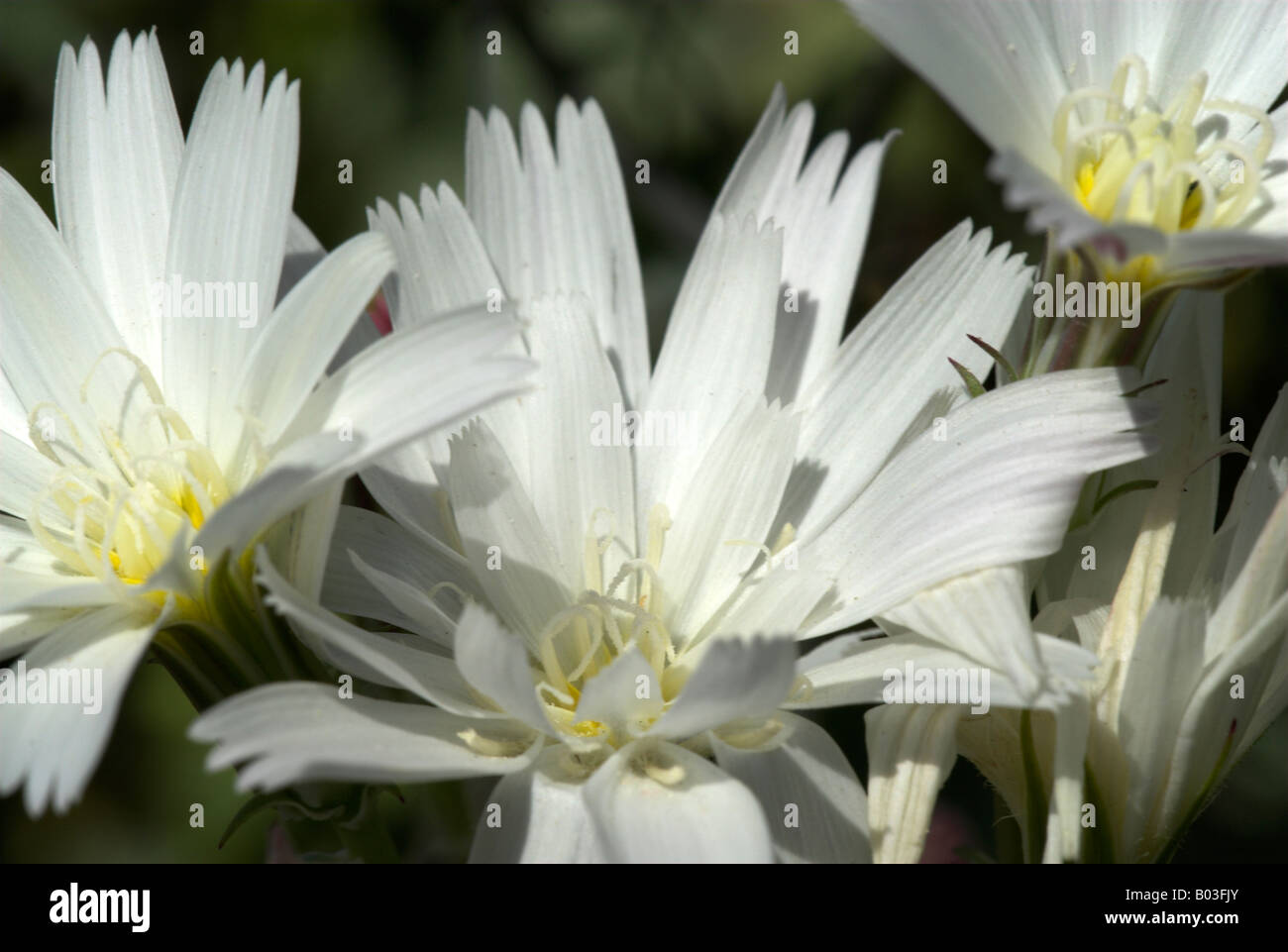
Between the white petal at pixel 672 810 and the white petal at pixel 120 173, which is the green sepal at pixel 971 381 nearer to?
the white petal at pixel 672 810

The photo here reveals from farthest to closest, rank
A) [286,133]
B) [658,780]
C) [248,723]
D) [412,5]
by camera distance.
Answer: [412,5], [286,133], [658,780], [248,723]

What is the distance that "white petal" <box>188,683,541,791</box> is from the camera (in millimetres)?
827

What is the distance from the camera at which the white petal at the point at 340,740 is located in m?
0.83

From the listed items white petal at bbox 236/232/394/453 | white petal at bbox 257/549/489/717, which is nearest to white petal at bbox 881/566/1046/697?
white petal at bbox 257/549/489/717

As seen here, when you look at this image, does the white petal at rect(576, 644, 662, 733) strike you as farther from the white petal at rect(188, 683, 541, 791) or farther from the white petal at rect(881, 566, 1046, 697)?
the white petal at rect(881, 566, 1046, 697)

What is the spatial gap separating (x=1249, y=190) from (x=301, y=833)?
2.92 ft

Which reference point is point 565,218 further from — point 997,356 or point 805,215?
point 997,356

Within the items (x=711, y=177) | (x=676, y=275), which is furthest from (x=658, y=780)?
(x=711, y=177)

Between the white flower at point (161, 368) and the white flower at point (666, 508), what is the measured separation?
0.11m

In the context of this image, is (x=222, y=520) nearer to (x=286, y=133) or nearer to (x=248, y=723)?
(x=248, y=723)

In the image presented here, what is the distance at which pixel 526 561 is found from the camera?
3.60 ft

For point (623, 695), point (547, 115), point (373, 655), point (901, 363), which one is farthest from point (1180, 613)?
point (547, 115)

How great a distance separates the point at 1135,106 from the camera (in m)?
1.12
